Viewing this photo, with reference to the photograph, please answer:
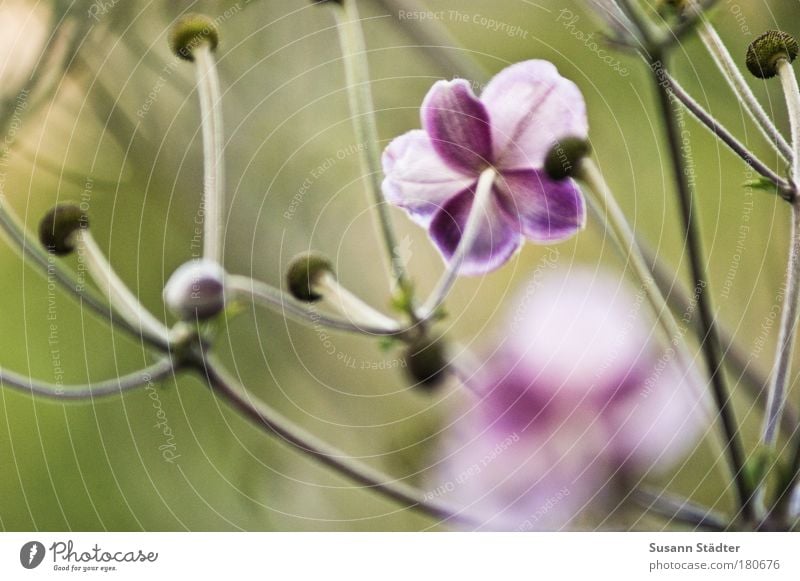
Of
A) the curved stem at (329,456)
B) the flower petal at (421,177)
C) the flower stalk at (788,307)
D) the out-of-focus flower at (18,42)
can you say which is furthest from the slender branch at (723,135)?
the out-of-focus flower at (18,42)

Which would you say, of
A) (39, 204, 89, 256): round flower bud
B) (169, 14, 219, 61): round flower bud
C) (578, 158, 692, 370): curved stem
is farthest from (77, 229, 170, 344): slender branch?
(578, 158, 692, 370): curved stem

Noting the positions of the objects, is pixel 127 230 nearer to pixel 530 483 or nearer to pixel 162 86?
pixel 162 86

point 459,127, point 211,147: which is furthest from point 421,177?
point 211,147

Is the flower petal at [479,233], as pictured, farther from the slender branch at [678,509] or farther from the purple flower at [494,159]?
the slender branch at [678,509]
